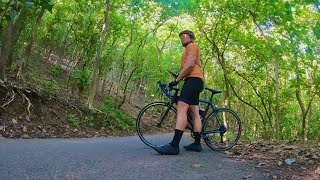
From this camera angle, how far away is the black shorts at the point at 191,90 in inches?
216

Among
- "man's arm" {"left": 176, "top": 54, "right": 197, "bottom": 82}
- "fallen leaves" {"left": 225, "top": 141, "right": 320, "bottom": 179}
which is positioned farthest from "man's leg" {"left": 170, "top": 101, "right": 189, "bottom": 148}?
"fallen leaves" {"left": 225, "top": 141, "right": 320, "bottom": 179}

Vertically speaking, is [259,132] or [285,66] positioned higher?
[285,66]

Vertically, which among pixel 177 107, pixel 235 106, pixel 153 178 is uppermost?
pixel 235 106

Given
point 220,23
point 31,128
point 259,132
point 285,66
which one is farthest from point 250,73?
point 259,132

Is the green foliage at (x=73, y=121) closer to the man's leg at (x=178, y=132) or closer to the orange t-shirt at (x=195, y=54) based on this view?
the man's leg at (x=178, y=132)

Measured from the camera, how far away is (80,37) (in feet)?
56.4

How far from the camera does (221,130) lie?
6301mm

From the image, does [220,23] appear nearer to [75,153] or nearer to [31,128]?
[31,128]

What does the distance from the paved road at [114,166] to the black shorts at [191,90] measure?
36.6 inches

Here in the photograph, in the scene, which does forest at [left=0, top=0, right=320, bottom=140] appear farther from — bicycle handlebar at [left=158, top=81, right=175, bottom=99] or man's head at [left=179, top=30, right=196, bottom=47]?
bicycle handlebar at [left=158, top=81, right=175, bottom=99]

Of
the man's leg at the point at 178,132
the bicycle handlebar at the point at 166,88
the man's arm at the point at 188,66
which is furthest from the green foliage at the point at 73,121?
the man's arm at the point at 188,66

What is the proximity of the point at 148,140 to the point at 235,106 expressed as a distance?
30471 mm

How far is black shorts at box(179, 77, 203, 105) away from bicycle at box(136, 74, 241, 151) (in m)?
0.28

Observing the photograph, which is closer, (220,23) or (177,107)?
(177,107)
